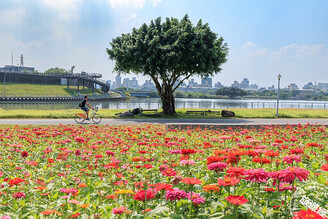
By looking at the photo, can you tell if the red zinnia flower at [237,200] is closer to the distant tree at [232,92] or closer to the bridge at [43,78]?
the bridge at [43,78]

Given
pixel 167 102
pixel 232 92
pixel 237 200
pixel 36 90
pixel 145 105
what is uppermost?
pixel 232 92

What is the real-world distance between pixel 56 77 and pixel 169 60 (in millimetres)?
97771

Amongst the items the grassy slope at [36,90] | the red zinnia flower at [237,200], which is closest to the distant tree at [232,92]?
the grassy slope at [36,90]

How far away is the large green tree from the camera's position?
77.3 feet

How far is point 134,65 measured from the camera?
2447 centimetres

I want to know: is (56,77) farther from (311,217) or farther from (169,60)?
(311,217)

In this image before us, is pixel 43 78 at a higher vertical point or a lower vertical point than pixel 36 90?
higher

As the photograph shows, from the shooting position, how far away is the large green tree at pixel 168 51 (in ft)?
77.3

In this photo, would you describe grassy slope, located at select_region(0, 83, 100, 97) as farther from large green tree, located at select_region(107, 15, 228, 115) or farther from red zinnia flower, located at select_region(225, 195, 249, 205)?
red zinnia flower, located at select_region(225, 195, 249, 205)

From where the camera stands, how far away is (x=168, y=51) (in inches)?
916

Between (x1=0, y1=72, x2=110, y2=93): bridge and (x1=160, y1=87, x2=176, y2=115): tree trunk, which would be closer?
(x1=160, y1=87, x2=176, y2=115): tree trunk

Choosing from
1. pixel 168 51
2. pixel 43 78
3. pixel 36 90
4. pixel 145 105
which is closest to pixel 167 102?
pixel 168 51

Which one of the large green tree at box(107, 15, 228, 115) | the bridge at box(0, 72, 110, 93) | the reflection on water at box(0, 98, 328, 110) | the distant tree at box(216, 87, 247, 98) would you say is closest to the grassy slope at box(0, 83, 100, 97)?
the bridge at box(0, 72, 110, 93)

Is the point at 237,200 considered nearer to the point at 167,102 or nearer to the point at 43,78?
the point at 167,102
